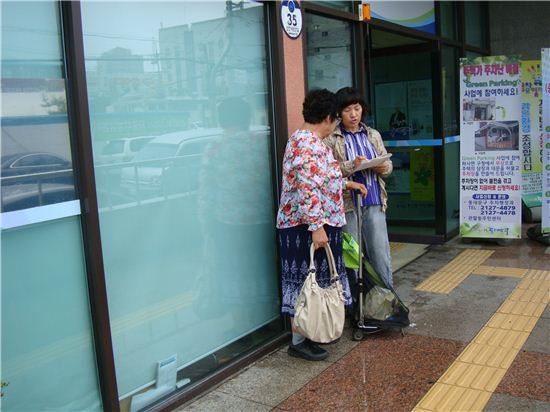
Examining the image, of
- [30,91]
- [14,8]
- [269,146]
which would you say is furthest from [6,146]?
[269,146]

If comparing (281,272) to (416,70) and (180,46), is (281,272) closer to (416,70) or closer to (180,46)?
(180,46)

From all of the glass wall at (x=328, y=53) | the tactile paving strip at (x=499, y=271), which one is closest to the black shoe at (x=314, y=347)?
the glass wall at (x=328, y=53)

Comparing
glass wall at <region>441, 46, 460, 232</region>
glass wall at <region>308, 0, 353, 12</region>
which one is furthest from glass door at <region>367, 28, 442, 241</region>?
glass wall at <region>308, 0, 353, 12</region>

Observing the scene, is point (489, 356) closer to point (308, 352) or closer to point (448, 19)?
point (308, 352)

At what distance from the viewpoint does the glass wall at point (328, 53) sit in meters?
4.63

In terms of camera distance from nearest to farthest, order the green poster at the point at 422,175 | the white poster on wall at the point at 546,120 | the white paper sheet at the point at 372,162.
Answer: the white paper sheet at the point at 372,162 → the white poster on wall at the point at 546,120 → the green poster at the point at 422,175

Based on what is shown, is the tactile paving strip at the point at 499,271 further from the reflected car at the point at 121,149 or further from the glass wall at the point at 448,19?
the reflected car at the point at 121,149

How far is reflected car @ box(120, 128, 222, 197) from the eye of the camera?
122 inches

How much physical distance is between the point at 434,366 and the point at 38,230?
8.17 ft

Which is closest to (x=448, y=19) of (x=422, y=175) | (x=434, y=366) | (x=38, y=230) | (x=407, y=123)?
(x=407, y=123)

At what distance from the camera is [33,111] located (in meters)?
2.60

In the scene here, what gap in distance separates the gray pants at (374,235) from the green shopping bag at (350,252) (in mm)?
187

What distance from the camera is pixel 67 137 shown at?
2.75m

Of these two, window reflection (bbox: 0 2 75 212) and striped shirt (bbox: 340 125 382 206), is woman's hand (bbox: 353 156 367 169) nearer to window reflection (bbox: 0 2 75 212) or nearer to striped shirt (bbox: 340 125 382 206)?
striped shirt (bbox: 340 125 382 206)
